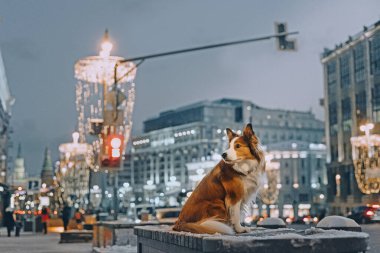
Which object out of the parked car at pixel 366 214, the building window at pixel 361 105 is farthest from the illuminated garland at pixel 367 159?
the building window at pixel 361 105

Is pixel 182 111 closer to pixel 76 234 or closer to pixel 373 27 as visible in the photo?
pixel 373 27

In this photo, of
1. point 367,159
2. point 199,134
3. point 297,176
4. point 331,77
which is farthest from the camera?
point 199,134

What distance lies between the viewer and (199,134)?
481 feet

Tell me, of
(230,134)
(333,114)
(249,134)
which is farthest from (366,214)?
(249,134)

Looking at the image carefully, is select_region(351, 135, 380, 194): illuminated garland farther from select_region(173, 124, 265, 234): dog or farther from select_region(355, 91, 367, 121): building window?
select_region(173, 124, 265, 234): dog

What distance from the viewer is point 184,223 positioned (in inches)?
287

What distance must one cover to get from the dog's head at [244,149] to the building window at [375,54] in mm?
66227

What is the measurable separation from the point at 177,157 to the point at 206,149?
13.3 meters

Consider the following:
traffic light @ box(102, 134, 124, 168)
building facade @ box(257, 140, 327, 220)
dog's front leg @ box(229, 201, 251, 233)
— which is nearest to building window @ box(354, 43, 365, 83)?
building facade @ box(257, 140, 327, 220)

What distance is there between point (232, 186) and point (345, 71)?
245ft

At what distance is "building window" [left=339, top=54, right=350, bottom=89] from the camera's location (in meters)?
77.4

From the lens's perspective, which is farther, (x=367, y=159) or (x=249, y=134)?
(x=367, y=159)

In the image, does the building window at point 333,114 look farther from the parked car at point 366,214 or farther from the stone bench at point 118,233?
the stone bench at point 118,233

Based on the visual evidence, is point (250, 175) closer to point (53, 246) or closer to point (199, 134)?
point (53, 246)
